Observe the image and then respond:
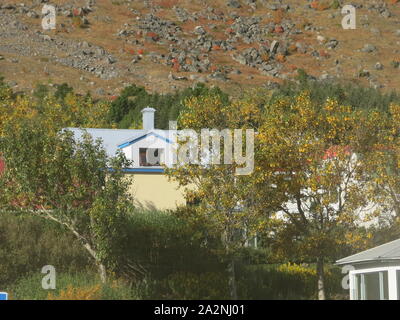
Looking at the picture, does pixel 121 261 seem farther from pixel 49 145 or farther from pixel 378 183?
pixel 378 183

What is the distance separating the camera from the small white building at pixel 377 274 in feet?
73.5

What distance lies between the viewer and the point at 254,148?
3036cm

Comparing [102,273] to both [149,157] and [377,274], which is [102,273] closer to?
[377,274]

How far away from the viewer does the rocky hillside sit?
113125 millimetres

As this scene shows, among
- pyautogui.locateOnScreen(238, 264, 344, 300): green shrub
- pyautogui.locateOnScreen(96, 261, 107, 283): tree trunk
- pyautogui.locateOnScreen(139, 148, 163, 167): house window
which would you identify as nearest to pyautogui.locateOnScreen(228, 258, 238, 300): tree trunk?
pyautogui.locateOnScreen(238, 264, 344, 300): green shrub

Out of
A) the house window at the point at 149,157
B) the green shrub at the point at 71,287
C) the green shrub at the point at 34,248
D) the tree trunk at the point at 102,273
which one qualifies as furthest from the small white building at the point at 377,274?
the house window at the point at 149,157

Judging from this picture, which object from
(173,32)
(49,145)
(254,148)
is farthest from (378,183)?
(173,32)

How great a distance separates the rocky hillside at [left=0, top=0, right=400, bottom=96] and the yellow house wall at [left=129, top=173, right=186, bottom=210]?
57829 mm

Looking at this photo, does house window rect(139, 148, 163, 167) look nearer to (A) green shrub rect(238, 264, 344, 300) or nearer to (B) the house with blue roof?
(B) the house with blue roof

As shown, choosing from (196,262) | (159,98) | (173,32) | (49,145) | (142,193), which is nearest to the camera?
(49,145)

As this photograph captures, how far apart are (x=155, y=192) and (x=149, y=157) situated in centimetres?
227

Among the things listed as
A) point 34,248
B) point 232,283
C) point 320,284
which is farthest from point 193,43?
point 232,283
